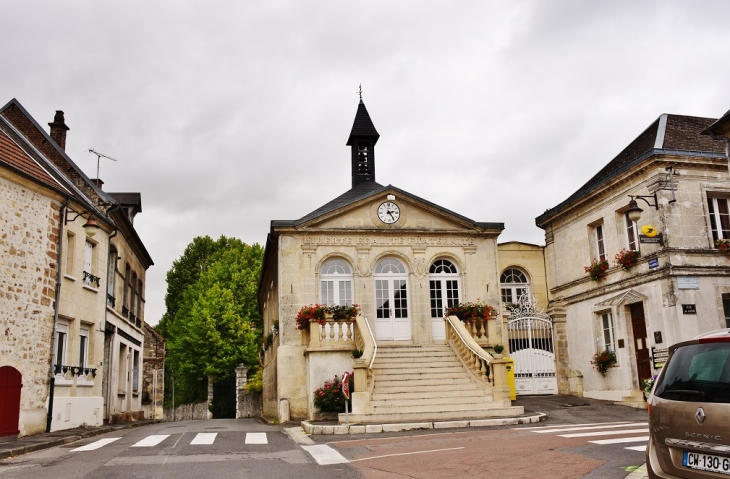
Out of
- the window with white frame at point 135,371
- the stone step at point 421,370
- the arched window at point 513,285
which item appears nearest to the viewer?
the stone step at point 421,370

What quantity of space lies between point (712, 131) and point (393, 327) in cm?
1015

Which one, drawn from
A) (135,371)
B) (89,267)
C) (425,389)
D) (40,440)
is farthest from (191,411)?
(40,440)

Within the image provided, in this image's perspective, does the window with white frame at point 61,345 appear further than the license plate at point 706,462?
Yes

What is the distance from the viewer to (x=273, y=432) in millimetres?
14688

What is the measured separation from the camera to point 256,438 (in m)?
12.8

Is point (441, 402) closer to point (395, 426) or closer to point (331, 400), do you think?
point (395, 426)

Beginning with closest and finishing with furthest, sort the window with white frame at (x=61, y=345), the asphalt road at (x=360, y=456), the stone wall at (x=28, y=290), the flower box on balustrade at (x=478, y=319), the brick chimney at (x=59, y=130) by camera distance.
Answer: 1. the asphalt road at (x=360, y=456)
2. the stone wall at (x=28, y=290)
3. the window with white frame at (x=61, y=345)
4. the flower box on balustrade at (x=478, y=319)
5. the brick chimney at (x=59, y=130)

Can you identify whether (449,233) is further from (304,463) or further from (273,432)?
(304,463)

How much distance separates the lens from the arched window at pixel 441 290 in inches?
779

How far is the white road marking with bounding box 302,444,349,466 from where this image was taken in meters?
9.15

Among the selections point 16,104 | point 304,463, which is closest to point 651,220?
point 304,463

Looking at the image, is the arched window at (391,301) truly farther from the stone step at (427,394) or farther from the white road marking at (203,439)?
the white road marking at (203,439)

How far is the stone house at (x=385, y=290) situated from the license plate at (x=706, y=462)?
11290 mm

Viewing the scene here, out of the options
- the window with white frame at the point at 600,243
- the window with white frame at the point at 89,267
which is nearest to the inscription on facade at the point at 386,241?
the window with white frame at the point at 600,243
